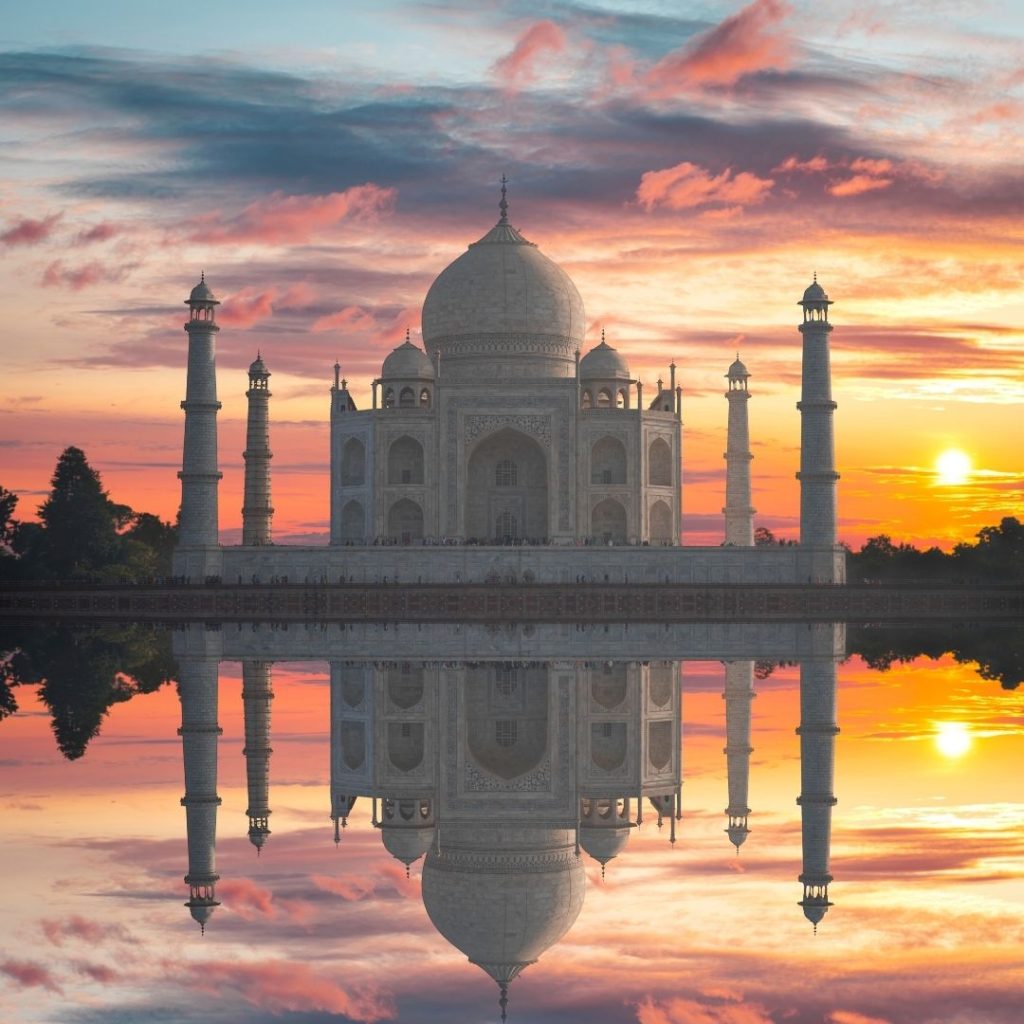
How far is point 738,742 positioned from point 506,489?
31.7 metres

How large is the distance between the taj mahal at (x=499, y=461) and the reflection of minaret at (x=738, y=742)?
1621cm

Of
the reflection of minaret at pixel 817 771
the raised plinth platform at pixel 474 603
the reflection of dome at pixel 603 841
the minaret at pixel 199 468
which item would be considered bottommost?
the reflection of dome at pixel 603 841

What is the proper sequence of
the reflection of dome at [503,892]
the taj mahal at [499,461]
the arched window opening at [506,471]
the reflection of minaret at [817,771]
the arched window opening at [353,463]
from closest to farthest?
the reflection of dome at [503,892], the reflection of minaret at [817,771], the taj mahal at [499,461], the arched window opening at [353,463], the arched window opening at [506,471]

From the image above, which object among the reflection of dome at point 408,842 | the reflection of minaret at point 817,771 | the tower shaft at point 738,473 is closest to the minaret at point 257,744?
the reflection of dome at point 408,842

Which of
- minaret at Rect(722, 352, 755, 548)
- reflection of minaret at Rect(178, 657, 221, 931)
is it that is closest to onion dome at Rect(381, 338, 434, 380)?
minaret at Rect(722, 352, 755, 548)

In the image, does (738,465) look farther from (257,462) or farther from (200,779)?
(200,779)

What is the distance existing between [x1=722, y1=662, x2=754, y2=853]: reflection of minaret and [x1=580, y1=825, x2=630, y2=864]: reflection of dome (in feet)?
2.64

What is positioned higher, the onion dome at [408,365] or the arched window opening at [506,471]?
the onion dome at [408,365]

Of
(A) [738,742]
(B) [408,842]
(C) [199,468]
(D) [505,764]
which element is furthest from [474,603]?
(B) [408,842]

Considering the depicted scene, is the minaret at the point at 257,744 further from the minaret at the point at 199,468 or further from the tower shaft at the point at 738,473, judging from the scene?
the tower shaft at the point at 738,473

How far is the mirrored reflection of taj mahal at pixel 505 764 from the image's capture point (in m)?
12.4

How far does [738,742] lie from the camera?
19.7 metres

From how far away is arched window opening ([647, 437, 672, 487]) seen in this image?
168 ft

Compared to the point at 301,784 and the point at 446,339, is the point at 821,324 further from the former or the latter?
the point at 301,784
